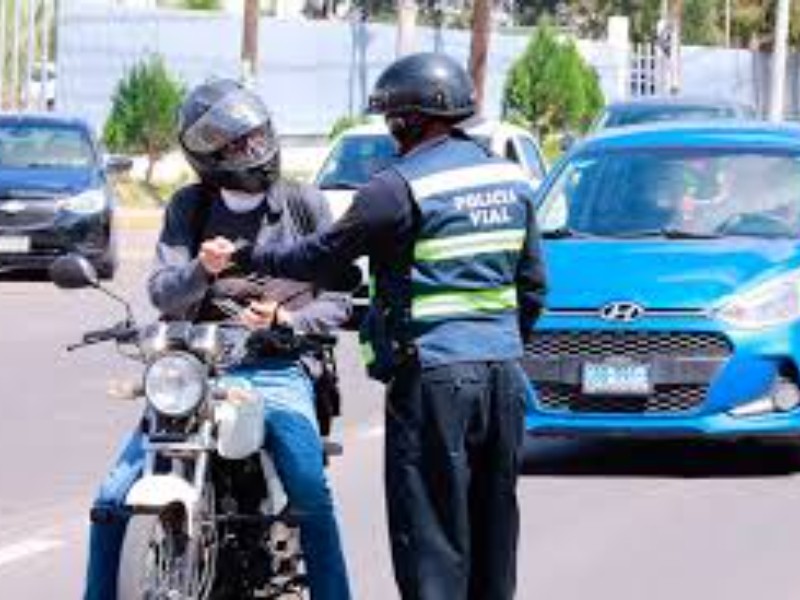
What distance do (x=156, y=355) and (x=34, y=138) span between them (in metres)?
20.2

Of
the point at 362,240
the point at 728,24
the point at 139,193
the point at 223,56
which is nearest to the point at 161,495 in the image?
the point at 362,240

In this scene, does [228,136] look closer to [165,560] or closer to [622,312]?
[165,560]

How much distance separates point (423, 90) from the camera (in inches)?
275

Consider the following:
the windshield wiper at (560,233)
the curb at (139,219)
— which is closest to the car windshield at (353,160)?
the windshield wiper at (560,233)

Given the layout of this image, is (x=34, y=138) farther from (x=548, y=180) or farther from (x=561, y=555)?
(x=561, y=555)

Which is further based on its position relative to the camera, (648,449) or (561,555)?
(648,449)

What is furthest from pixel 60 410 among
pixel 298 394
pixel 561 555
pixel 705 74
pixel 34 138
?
pixel 705 74

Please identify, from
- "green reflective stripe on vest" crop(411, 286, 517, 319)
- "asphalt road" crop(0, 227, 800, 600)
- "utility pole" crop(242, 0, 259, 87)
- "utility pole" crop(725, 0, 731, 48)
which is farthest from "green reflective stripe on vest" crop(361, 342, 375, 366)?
"utility pole" crop(725, 0, 731, 48)

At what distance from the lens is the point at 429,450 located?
276 inches

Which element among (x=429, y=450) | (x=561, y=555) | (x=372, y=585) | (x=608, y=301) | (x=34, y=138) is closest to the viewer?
(x=429, y=450)

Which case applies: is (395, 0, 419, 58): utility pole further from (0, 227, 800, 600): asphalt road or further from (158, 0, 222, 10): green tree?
(0, 227, 800, 600): asphalt road

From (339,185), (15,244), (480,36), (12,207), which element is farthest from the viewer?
(480,36)

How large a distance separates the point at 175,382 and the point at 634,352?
5552mm

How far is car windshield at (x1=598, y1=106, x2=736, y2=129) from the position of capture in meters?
32.5
